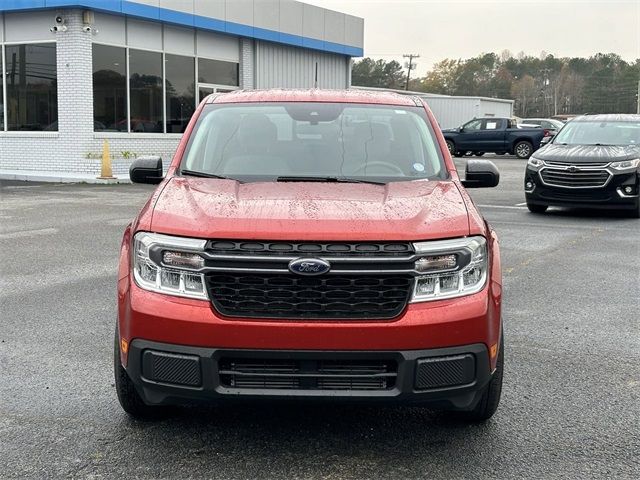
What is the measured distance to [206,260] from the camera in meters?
3.22

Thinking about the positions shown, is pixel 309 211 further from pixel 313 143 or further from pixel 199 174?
pixel 313 143

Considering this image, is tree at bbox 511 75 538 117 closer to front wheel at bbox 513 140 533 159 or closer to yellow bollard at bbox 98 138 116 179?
front wheel at bbox 513 140 533 159

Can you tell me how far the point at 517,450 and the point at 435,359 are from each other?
80cm

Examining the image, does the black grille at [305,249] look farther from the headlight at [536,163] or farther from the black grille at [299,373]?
the headlight at [536,163]

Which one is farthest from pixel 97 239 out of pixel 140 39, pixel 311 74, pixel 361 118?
pixel 311 74

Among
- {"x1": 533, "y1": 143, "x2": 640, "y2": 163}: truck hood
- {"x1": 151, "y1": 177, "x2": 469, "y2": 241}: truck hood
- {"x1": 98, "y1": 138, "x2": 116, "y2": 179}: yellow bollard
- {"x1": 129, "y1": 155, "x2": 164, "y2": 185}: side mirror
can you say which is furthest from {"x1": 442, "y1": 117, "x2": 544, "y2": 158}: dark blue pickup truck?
{"x1": 151, "y1": 177, "x2": 469, "y2": 241}: truck hood

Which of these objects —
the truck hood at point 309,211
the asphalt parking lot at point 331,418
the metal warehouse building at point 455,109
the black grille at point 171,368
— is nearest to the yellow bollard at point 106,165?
the asphalt parking lot at point 331,418

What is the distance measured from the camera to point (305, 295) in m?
3.22

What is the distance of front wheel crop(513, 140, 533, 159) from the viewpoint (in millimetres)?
32531

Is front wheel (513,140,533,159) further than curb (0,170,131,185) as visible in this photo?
Yes

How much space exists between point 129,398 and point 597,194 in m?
10.4

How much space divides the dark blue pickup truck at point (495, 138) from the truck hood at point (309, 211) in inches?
1159

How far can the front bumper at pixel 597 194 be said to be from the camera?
480 inches

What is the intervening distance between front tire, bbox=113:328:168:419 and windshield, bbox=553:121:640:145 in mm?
11224
